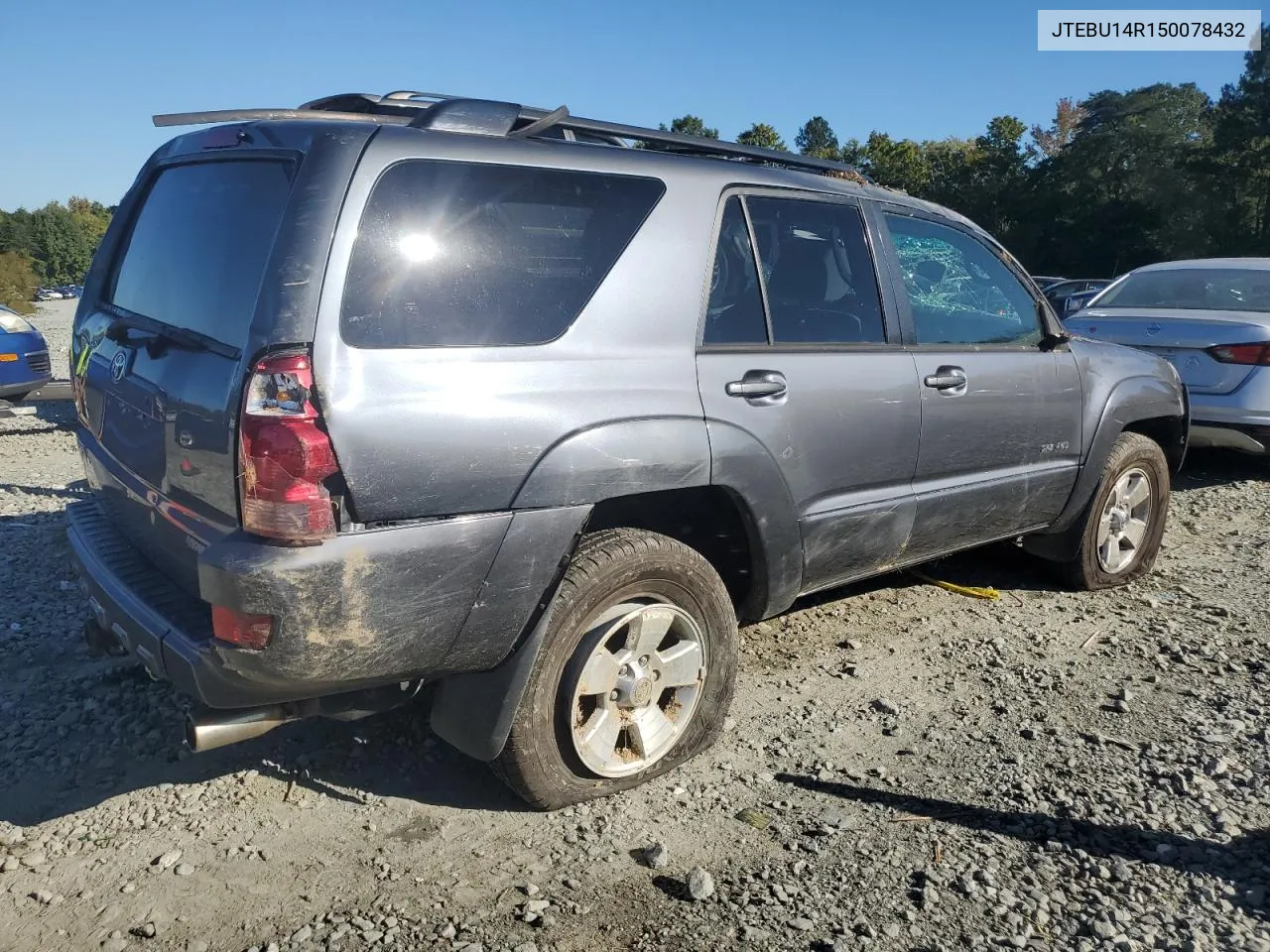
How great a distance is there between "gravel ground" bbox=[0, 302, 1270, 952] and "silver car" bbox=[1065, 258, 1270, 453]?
3032mm

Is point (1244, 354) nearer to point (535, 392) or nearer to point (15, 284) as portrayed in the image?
point (535, 392)

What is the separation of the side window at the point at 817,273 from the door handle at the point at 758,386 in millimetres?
208

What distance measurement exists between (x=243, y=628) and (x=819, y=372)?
2.00 metres

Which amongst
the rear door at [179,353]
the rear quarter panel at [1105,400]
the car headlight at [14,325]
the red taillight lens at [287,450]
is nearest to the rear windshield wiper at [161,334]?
the rear door at [179,353]

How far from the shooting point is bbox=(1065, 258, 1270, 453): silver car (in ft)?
21.9

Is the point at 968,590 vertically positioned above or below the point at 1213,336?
below

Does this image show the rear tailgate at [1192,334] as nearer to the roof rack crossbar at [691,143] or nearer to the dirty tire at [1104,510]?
the dirty tire at [1104,510]

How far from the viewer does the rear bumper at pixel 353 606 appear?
2311mm

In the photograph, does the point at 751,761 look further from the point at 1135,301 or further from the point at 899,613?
the point at 1135,301

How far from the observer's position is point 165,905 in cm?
254

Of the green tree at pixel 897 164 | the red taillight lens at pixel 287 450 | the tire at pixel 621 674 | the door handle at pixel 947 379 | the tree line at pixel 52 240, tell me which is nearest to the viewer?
the red taillight lens at pixel 287 450

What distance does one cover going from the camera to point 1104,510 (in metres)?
4.85

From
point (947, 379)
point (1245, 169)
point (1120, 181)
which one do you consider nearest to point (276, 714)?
point (947, 379)

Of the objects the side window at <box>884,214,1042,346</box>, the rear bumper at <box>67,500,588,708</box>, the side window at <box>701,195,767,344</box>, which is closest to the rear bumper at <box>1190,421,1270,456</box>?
the side window at <box>884,214,1042,346</box>
